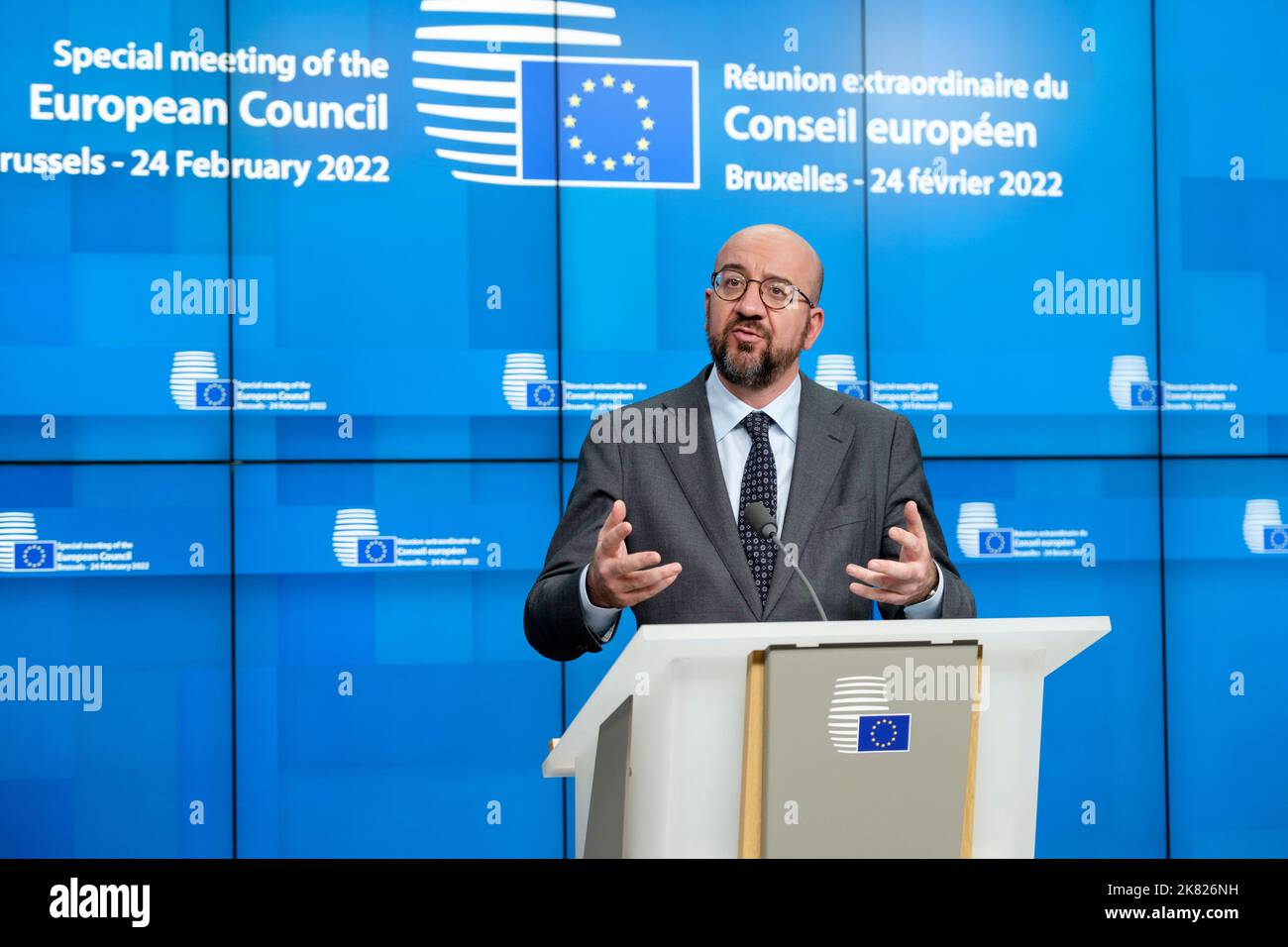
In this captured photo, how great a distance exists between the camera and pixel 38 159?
3.75 metres

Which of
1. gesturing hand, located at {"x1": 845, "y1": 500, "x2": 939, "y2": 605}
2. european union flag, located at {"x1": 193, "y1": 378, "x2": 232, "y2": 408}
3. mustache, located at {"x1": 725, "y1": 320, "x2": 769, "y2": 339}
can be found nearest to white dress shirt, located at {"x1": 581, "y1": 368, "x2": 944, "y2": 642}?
mustache, located at {"x1": 725, "y1": 320, "x2": 769, "y2": 339}

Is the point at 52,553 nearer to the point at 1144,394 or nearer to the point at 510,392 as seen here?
the point at 510,392

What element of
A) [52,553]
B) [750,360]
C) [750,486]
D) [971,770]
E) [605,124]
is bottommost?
[971,770]

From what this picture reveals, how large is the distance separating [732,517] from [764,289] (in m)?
0.52

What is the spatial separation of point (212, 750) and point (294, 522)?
75cm

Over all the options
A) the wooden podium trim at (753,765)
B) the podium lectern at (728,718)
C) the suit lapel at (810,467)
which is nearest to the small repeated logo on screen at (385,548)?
the suit lapel at (810,467)

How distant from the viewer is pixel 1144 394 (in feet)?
13.5

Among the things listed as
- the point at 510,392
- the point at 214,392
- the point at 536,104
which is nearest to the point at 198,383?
the point at 214,392

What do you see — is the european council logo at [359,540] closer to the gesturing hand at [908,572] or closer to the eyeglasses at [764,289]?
the eyeglasses at [764,289]

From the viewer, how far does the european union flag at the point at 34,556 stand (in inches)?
146

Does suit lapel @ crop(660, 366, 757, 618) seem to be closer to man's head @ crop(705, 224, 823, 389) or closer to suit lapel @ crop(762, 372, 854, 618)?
suit lapel @ crop(762, 372, 854, 618)

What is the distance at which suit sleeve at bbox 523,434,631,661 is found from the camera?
2057 millimetres

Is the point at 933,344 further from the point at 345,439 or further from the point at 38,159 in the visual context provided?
the point at 38,159

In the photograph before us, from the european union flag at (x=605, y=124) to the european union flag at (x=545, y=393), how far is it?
0.67 m
